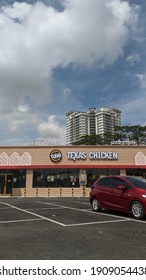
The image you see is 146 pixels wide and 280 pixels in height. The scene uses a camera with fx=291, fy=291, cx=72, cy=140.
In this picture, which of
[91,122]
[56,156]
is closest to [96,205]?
[56,156]

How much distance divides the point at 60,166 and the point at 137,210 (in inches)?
794

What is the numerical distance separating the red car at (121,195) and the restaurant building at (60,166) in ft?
56.0

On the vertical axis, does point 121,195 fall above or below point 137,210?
above

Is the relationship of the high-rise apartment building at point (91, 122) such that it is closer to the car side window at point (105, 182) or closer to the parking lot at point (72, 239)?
the car side window at point (105, 182)

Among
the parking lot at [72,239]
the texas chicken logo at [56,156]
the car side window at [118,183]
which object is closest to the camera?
the parking lot at [72,239]

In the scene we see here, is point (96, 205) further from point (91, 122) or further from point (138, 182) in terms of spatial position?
point (91, 122)

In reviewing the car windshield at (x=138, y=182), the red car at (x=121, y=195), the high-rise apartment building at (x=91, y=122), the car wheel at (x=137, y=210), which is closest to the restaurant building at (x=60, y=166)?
the red car at (x=121, y=195)

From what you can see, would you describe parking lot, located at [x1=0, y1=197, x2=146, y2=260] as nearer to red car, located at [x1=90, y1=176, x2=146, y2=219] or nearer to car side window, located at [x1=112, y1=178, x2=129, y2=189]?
red car, located at [x1=90, y1=176, x2=146, y2=219]

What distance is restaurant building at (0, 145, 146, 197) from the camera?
30.5 meters

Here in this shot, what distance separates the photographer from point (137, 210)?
35.6 feet

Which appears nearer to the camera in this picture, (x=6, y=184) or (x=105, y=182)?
(x=105, y=182)

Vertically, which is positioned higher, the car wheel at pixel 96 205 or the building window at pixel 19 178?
the building window at pixel 19 178

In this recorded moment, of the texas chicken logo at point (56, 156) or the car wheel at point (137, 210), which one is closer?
the car wheel at point (137, 210)

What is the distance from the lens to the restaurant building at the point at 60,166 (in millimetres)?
30469
